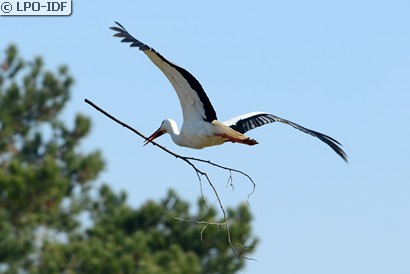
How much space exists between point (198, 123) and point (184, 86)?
0.29m

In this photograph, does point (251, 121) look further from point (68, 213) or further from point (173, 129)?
point (68, 213)

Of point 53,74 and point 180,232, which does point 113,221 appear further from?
point 53,74

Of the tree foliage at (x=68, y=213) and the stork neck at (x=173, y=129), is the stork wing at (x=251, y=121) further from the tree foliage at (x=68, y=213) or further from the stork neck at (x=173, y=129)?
the tree foliage at (x=68, y=213)

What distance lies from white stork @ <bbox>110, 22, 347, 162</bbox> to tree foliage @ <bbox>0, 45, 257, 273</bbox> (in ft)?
Answer: 47.0

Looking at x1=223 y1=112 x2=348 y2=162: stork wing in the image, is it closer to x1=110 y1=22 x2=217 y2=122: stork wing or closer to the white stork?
the white stork

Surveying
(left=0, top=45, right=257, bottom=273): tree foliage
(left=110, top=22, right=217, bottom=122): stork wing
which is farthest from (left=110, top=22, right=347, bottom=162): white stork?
(left=0, top=45, right=257, bottom=273): tree foliage

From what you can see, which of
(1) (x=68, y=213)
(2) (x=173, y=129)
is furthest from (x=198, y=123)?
(1) (x=68, y=213)

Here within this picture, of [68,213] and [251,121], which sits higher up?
[68,213]

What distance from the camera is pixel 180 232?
81.4ft

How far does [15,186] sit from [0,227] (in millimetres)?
849

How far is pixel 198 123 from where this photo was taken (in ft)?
23.1

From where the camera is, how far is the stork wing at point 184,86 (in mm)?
6223

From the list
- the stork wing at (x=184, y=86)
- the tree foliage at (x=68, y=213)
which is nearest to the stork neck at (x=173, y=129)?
the stork wing at (x=184, y=86)

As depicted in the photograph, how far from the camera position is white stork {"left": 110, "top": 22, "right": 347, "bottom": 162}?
668 cm
